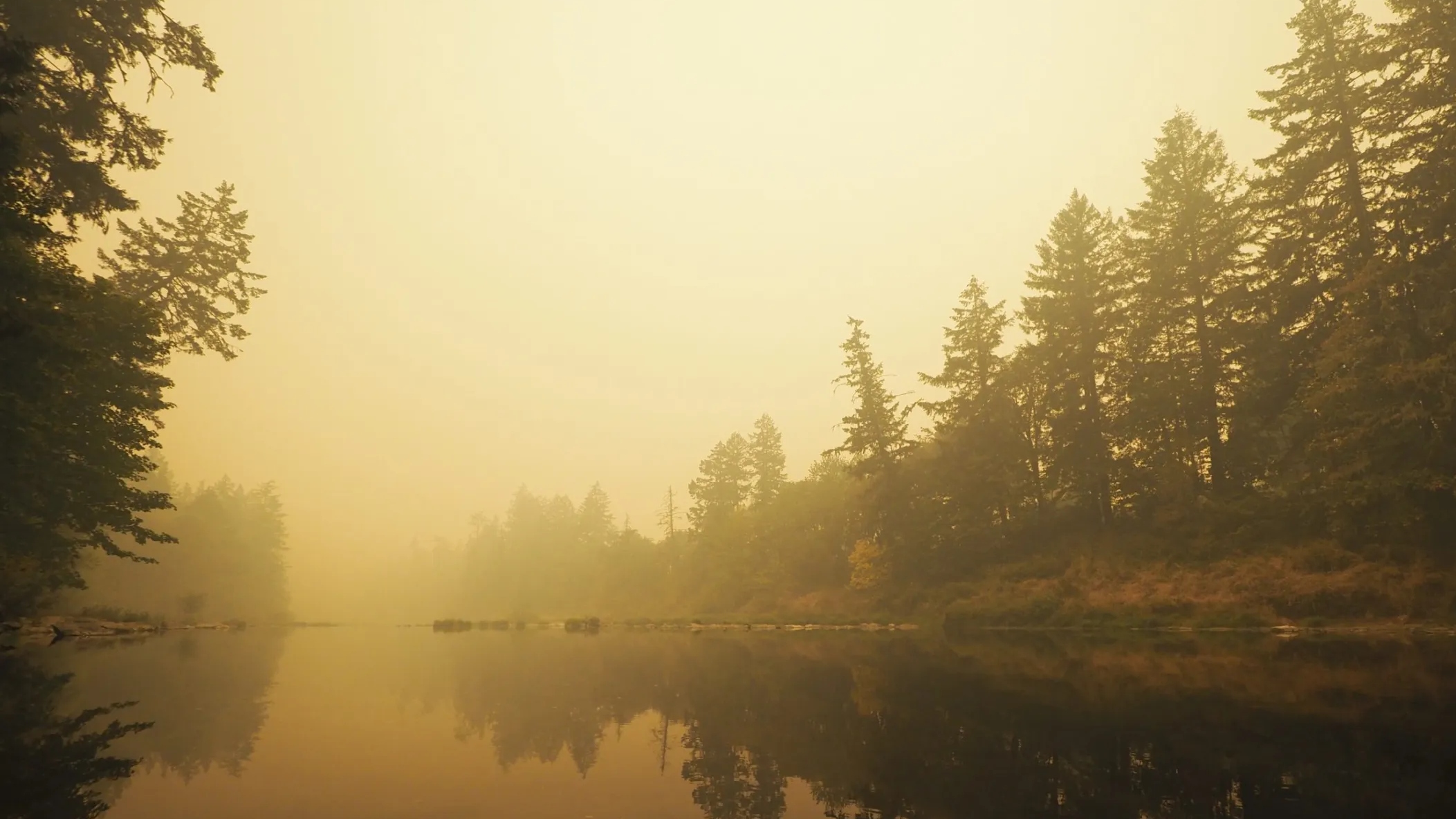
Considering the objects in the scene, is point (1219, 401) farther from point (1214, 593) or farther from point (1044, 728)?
point (1044, 728)

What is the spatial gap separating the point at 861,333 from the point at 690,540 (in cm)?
3766

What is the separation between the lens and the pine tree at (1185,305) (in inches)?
1289

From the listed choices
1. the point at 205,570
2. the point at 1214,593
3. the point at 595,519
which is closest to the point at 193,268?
the point at 1214,593

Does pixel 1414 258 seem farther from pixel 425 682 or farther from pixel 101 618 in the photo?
pixel 101 618

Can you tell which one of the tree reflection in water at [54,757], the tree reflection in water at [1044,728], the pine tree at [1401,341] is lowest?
the tree reflection in water at [1044,728]

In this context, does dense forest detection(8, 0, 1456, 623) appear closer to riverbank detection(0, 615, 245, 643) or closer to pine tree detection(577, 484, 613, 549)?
riverbank detection(0, 615, 245, 643)

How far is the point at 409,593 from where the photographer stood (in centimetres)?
15988

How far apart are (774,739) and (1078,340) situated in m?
36.1

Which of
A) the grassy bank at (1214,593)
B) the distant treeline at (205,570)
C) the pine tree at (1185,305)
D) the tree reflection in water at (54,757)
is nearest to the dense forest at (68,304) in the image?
the tree reflection in water at (54,757)

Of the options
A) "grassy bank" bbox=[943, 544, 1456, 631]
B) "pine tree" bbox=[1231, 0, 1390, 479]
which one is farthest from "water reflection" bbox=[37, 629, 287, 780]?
"pine tree" bbox=[1231, 0, 1390, 479]

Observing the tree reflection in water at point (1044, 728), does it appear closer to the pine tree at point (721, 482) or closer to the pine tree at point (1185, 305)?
the pine tree at point (1185, 305)

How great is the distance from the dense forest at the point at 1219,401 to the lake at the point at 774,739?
876 cm

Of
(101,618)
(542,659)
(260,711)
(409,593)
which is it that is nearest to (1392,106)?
(542,659)

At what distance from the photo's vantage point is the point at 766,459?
252ft
